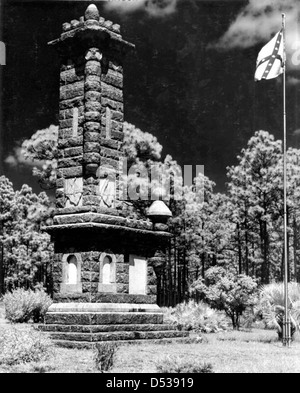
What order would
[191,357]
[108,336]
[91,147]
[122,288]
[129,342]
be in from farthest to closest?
[122,288], [91,147], [129,342], [108,336], [191,357]

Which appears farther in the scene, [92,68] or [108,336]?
[92,68]

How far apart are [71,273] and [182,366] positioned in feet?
20.8

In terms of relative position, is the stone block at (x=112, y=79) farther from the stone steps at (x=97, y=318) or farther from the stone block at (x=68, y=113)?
the stone steps at (x=97, y=318)

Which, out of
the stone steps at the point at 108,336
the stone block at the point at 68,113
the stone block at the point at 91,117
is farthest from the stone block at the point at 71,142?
the stone steps at the point at 108,336

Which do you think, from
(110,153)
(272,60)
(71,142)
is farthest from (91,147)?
(272,60)

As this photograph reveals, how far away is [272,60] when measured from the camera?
17031 mm

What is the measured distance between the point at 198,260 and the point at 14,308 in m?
19.4

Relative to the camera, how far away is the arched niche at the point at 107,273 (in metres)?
15.5

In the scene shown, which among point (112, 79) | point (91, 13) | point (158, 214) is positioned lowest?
point (158, 214)

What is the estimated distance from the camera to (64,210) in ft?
52.6

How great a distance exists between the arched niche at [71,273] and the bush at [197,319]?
5.75 metres

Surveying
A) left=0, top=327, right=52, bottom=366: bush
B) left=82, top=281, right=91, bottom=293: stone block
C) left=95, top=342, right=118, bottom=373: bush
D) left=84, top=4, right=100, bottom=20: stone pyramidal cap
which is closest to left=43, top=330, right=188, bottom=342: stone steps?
left=82, top=281, right=91, bottom=293: stone block

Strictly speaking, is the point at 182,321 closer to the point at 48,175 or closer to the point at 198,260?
the point at 48,175

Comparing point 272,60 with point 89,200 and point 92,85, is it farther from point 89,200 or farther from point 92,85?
point 89,200
